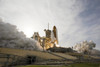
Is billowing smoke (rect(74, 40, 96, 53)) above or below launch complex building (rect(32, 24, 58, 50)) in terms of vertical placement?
below

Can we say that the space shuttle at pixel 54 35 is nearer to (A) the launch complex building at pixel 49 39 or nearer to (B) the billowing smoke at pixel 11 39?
(A) the launch complex building at pixel 49 39

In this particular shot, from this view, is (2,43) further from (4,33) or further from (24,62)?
(24,62)

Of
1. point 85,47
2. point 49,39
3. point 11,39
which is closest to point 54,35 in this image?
point 49,39

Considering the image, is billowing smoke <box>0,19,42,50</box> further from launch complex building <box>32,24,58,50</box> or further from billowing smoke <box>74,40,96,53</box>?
billowing smoke <box>74,40,96,53</box>

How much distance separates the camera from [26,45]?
1969 inches

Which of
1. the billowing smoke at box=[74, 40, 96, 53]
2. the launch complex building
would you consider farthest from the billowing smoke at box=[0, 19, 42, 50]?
the billowing smoke at box=[74, 40, 96, 53]

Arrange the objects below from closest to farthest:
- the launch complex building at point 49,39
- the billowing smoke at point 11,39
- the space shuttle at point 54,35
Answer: the billowing smoke at point 11,39 < the launch complex building at point 49,39 < the space shuttle at point 54,35

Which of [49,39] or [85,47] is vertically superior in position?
[49,39]

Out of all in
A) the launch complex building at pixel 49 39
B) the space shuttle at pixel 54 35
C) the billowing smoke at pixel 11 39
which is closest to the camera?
the billowing smoke at pixel 11 39

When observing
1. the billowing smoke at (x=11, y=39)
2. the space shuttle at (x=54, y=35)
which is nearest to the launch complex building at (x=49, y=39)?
the space shuttle at (x=54, y=35)

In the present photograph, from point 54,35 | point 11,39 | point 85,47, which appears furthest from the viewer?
point 54,35

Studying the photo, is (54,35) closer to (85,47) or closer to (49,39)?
(49,39)

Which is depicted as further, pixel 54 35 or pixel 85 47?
pixel 54 35

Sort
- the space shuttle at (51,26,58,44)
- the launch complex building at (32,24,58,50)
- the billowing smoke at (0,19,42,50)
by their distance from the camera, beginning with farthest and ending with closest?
the space shuttle at (51,26,58,44)
the launch complex building at (32,24,58,50)
the billowing smoke at (0,19,42,50)
